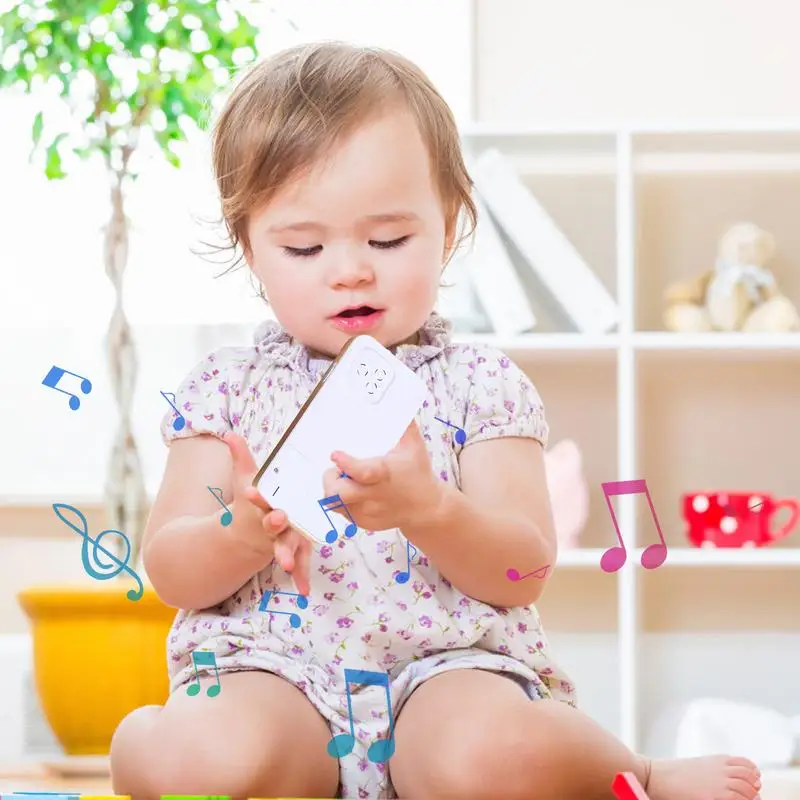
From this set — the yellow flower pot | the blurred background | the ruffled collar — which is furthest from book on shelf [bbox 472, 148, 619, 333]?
the ruffled collar

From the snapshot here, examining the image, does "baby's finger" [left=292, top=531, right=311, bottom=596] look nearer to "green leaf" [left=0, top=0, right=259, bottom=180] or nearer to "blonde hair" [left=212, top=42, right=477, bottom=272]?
"blonde hair" [left=212, top=42, right=477, bottom=272]

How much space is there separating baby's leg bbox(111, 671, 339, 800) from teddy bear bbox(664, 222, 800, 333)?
4.19 feet

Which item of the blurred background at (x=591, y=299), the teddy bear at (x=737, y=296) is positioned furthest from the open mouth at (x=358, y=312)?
the teddy bear at (x=737, y=296)

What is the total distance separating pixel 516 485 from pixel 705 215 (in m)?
1.34

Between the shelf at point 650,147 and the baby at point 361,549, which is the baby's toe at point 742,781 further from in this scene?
the shelf at point 650,147

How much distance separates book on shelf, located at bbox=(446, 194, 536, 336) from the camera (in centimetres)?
193

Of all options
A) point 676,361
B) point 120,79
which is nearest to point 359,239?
point 120,79

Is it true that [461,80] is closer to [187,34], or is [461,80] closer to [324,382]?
[187,34]

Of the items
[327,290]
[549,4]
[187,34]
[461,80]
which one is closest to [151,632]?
[187,34]

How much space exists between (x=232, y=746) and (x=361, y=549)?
0.17m

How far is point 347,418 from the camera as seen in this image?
725mm

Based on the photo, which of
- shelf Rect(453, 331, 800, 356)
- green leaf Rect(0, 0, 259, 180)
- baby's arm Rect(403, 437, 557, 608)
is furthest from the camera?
shelf Rect(453, 331, 800, 356)

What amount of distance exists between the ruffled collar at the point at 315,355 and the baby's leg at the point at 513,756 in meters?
0.24

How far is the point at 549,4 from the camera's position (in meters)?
2.12
